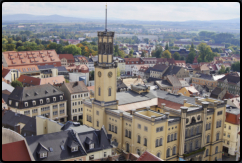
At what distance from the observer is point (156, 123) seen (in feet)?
160

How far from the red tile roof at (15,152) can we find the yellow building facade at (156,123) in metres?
15.9

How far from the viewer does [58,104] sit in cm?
7975

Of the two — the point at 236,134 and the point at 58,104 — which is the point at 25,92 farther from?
the point at 236,134

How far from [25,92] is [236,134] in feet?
171

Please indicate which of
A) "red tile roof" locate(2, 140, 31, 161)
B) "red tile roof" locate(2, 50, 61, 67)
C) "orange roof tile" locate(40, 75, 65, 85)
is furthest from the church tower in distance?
"red tile roof" locate(2, 50, 61, 67)

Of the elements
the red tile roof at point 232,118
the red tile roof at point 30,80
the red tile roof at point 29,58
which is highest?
the red tile roof at point 29,58

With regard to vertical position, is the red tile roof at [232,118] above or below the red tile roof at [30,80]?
below

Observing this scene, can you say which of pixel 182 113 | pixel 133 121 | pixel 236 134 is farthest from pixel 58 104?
pixel 236 134

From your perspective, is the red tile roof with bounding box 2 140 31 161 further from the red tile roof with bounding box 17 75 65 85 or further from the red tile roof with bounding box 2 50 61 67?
the red tile roof with bounding box 2 50 61 67

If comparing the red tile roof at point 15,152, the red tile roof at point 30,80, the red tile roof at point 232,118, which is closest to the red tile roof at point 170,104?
the red tile roof at point 232,118

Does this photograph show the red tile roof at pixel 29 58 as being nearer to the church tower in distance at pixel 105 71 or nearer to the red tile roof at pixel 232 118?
the church tower in distance at pixel 105 71

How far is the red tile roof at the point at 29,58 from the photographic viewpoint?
5167 inches

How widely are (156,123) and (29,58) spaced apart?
104 meters

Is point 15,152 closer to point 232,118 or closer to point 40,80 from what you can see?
point 232,118
